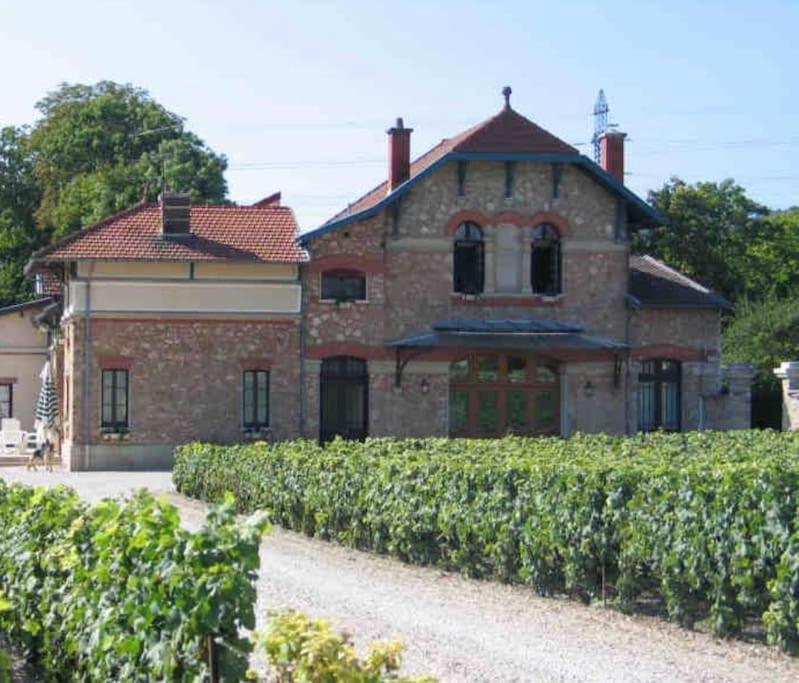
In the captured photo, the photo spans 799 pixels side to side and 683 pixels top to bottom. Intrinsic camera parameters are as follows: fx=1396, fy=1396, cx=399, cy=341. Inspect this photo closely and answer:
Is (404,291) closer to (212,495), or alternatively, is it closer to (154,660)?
→ (212,495)

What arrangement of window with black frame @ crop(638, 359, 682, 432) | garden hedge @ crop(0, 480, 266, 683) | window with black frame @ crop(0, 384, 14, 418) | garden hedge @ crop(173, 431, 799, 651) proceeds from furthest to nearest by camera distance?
window with black frame @ crop(0, 384, 14, 418)
window with black frame @ crop(638, 359, 682, 432)
garden hedge @ crop(173, 431, 799, 651)
garden hedge @ crop(0, 480, 266, 683)

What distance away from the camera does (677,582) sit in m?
12.3

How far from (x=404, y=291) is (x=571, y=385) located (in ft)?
15.3

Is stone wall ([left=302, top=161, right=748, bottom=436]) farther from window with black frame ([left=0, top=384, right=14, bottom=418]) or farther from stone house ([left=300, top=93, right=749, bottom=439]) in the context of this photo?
window with black frame ([left=0, top=384, right=14, bottom=418])

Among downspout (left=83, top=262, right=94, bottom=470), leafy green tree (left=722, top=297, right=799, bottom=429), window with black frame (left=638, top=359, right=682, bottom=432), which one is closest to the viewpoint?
downspout (left=83, top=262, right=94, bottom=470)

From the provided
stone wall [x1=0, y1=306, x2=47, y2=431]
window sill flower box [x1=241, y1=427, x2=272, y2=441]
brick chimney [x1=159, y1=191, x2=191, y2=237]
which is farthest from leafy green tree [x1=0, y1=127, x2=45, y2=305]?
window sill flower box [x1=241, y1=427, x2=272, y2=441]

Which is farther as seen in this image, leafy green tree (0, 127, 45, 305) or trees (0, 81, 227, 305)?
leafy green tree (0, 127, 45, 305)

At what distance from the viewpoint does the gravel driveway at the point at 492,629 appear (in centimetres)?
1033

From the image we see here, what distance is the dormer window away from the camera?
32969mm

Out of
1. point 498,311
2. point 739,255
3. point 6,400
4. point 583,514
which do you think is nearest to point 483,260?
point 498,311

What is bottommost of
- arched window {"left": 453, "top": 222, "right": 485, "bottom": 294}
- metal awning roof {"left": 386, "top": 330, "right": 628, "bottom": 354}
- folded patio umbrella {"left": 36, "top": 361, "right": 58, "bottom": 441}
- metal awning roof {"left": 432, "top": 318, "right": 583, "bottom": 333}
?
folded patio umbrella {"left": 36, "top": 361, "right": 58, "bottom": 441}

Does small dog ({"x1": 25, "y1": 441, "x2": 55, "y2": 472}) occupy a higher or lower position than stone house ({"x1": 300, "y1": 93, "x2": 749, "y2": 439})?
lower

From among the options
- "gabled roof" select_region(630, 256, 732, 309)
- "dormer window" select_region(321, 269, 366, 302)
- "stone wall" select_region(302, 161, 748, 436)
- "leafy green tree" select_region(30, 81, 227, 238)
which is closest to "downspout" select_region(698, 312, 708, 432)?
"stone wall" select_region(302, 161, 748, 436)

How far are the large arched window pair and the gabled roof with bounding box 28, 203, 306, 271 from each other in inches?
149
